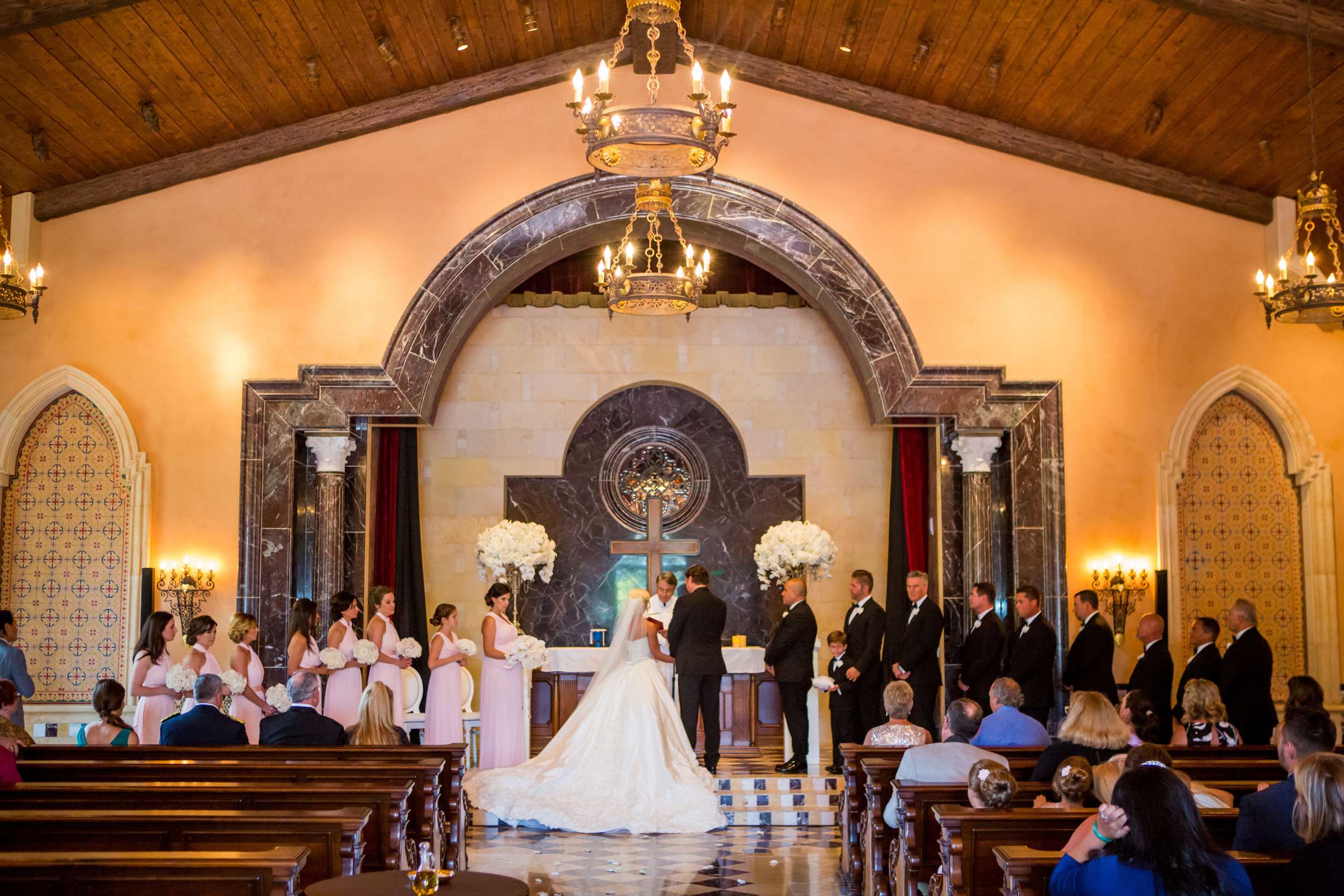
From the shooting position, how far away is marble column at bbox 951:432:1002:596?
10.5m

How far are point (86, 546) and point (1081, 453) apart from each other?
25.5ft

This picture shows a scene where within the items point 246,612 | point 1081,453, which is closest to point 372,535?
point 246,612

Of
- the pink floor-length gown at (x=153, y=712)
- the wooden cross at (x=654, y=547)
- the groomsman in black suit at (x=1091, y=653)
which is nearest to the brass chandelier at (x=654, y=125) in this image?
the pink floor-length gown at (x=153, y=712)

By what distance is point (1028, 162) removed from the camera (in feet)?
35.4

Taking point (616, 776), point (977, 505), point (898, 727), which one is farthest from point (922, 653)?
point (898, 727)

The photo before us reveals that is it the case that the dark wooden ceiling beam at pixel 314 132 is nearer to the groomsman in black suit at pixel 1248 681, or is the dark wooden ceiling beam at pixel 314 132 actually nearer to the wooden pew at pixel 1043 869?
the groomsman in black suit at pixel 1248 681

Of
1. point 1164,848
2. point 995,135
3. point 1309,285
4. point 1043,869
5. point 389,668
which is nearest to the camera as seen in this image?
point 1164,848

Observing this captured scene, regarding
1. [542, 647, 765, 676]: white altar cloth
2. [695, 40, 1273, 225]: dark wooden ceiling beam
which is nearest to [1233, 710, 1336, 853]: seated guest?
[542, 647, 765, 676]: white altar cloth

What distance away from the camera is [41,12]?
318 inches

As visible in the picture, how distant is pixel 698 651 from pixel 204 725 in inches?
150

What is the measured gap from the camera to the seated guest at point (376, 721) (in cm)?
700

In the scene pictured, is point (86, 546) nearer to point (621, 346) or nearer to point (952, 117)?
point (621, 346)

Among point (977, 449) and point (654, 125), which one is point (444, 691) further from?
point (654, 125)

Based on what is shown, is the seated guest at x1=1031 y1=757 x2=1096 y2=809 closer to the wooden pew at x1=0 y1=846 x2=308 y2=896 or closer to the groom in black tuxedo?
the wooden pew at x1=0 y1=846 x2=308 y2=896
